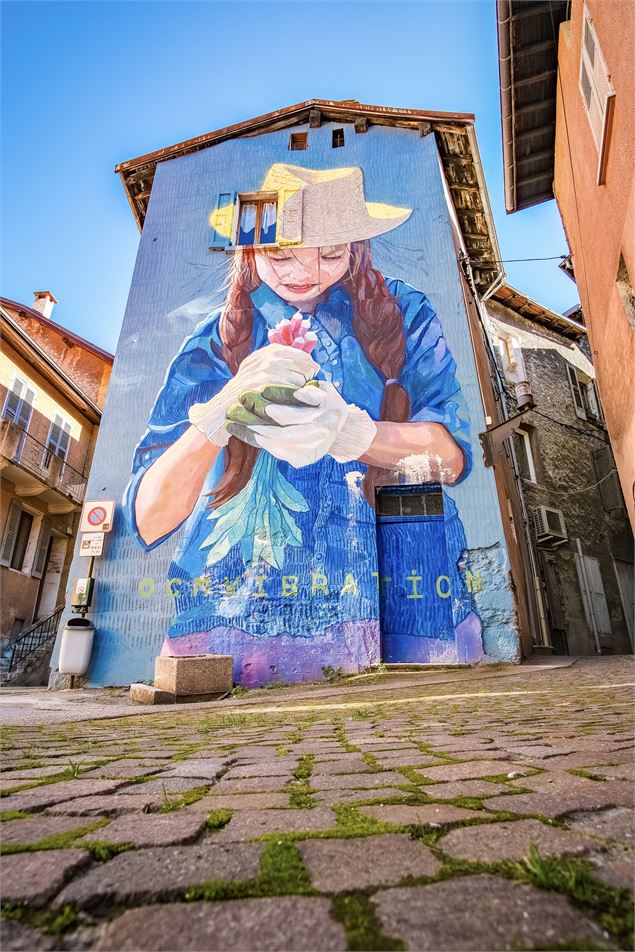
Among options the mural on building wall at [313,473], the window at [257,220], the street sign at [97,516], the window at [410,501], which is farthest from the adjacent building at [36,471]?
the window at [410,501]

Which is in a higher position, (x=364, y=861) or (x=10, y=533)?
(x=10, y=533)

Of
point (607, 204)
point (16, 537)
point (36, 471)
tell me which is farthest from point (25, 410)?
point (607, 204)

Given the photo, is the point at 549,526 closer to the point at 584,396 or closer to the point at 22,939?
the point at 584,396

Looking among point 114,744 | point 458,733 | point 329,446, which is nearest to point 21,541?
point 329,446

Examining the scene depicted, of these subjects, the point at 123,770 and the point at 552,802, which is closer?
the point at 552,802

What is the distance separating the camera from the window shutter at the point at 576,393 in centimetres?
2055

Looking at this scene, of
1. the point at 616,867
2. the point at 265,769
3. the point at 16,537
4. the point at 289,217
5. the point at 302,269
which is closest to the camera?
the point at 616,867

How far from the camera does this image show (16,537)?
15578mm

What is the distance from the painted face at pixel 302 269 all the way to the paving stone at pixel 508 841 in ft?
41.1

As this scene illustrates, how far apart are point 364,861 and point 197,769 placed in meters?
1.31

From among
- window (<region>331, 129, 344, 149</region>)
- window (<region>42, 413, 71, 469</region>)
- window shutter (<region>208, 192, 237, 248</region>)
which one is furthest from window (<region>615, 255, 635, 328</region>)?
window (<region>42, 413, 71, 469</region>)

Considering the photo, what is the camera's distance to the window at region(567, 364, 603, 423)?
20.7m

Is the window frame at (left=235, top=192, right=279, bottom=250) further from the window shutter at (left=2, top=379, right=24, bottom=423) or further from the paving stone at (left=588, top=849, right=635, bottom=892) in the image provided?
the paving stone at (left=588, top=849, right=635, bottom=892)

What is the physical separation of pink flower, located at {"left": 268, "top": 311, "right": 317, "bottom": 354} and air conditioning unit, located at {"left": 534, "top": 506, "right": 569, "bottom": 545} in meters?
8.99
